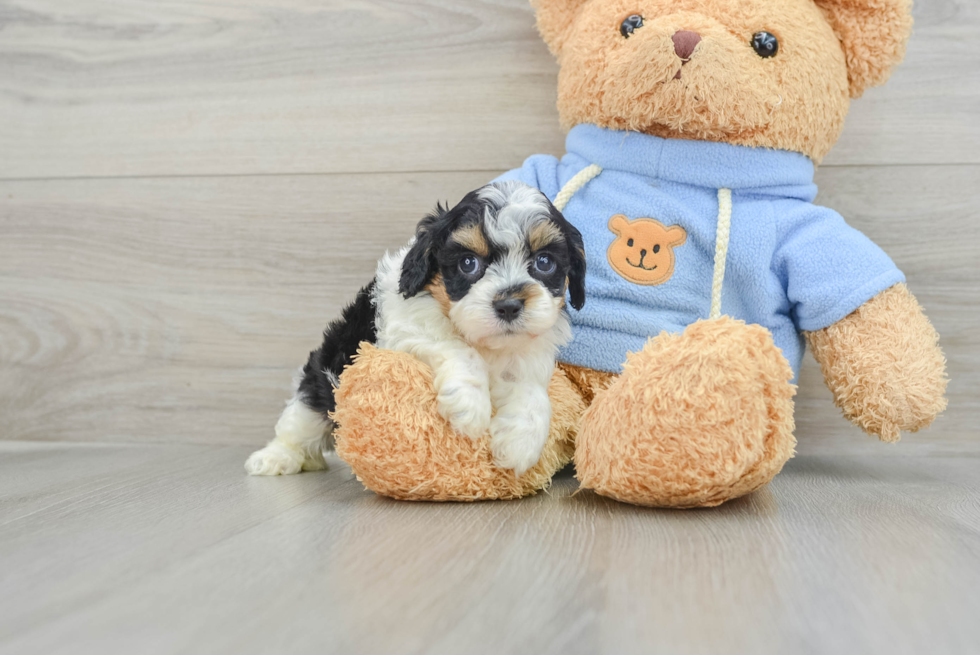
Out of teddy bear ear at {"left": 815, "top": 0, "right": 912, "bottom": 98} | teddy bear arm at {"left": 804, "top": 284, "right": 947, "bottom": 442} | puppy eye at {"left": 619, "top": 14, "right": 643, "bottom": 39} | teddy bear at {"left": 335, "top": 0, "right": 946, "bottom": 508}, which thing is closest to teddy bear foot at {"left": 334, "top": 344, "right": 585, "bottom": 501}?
teddy bear at {"left": 335, "top": 0, "right": 946, "bottom": 508}

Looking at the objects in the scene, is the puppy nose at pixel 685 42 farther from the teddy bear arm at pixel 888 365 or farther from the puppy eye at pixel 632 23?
the teddy bear arm at pixel 888 365

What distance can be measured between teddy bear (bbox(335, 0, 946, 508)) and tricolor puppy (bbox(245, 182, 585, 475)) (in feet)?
0.19

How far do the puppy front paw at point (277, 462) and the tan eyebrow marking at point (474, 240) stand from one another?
70 cm

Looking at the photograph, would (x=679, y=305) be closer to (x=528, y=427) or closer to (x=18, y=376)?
(x=528, y=427)

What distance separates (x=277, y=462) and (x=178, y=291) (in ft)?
2.19

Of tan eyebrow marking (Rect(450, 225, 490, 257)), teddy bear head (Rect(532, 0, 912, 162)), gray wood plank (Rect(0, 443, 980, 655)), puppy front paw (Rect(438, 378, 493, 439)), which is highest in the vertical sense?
teddy bear head (Rect(532, 0, 912, 162))

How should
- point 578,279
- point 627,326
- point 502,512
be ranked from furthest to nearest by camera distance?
point 627,326
point 578,279
point 502,512

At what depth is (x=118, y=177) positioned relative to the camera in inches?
79.7

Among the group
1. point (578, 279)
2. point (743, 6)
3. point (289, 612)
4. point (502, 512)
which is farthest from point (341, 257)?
point (289, 612)

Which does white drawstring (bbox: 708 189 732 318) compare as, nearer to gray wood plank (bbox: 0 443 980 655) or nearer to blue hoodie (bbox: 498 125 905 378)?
blue hoodie (bbox: 498 125 905 378)

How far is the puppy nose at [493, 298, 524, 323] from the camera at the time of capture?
1.15m

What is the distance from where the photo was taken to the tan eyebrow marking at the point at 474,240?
120 cm

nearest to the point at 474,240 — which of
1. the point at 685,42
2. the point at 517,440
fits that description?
the point at 517,440

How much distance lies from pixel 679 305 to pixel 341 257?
3.01 ft
